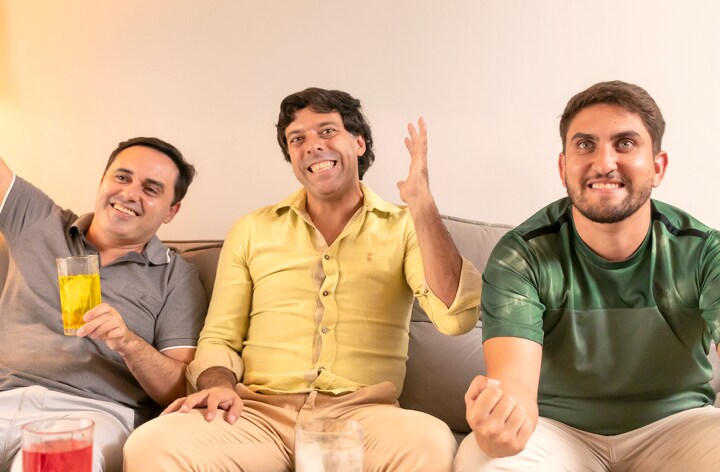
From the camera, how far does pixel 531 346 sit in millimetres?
1702

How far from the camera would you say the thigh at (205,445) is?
1.71m

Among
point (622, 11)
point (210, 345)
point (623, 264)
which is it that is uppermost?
point (622, 11)

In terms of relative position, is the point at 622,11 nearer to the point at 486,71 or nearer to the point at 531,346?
the point at 486,71

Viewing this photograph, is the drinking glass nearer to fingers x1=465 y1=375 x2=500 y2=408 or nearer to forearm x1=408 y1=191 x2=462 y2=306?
fingers x1=465 y1=375 x2=500 y2=408

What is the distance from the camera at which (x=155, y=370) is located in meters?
2.05

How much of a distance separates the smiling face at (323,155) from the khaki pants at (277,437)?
59 cm

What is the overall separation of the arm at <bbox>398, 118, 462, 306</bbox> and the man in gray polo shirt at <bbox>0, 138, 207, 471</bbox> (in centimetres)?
76

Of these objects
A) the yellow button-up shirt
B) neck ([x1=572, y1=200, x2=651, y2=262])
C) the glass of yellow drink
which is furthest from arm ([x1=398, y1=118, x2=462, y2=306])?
the glass of yellow drink

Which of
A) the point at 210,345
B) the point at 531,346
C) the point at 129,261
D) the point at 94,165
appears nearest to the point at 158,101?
the point at 94,165

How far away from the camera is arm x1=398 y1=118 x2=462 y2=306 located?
1910 mm

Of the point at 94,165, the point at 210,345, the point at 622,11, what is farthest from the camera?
the point at 94,165

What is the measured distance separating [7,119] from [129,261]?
109 cm

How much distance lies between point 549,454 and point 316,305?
79cm

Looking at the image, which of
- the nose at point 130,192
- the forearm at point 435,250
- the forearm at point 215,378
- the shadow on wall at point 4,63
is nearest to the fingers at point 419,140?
the forearm at point 435,250
